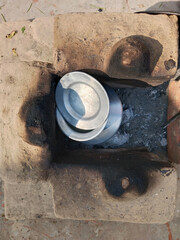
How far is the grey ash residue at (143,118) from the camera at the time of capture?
2.29 metres

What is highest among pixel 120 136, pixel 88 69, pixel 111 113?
pixel 88 69

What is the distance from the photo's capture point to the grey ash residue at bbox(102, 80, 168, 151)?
7.50ft

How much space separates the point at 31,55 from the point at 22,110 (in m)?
0.76

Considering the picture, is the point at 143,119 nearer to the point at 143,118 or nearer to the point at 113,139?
the point at 143,118

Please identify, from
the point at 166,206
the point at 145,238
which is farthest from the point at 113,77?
the point at 145,238

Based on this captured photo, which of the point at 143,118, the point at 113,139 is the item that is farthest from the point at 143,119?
the point at 113,139

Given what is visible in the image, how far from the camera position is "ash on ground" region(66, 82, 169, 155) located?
229 centimetres

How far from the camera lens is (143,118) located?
7.54 ft

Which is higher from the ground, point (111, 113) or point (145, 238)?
point (111, 113)

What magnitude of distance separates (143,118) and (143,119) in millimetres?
11

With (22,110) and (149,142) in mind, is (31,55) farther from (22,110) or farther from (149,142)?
(149,142)

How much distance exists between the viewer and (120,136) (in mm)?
2273

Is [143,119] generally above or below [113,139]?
above

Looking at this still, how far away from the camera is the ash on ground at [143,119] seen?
229 cm
